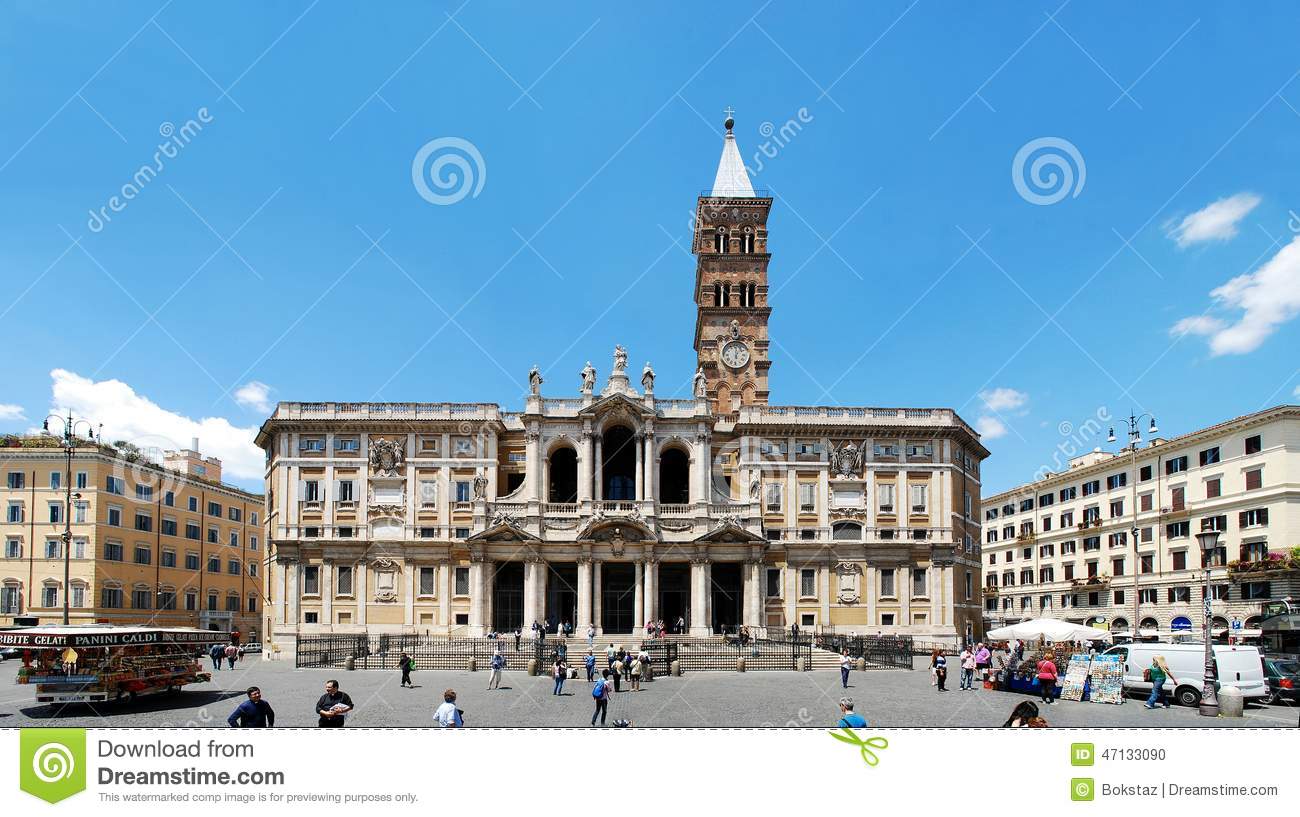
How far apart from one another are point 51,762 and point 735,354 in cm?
5764

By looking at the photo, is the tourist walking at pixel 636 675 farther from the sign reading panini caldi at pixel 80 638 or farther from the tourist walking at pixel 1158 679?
the tourist walking at pixel 1158 679

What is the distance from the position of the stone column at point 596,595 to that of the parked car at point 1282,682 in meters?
32.5

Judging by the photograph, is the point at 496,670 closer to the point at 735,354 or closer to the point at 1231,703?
the point at 1231,703

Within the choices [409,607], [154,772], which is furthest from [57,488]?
[154,772]

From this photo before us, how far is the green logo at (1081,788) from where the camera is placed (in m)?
12.8

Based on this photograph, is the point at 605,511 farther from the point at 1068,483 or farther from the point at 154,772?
the point at 154,772

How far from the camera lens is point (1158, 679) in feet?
92.9

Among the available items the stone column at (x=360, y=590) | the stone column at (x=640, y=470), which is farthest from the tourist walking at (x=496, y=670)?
the stone column at (x=360, y=590)

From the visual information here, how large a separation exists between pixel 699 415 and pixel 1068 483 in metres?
32.3

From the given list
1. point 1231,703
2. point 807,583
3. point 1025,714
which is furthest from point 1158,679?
point 807,583

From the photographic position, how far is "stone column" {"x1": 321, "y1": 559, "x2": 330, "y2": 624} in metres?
55.7

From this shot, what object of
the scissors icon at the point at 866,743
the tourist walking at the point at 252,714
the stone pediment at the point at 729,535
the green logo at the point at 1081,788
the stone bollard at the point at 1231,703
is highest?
the stone pediment at the point at 729,535

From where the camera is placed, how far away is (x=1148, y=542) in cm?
6284

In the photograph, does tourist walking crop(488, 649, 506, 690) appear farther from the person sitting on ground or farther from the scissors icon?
the scissors icon
